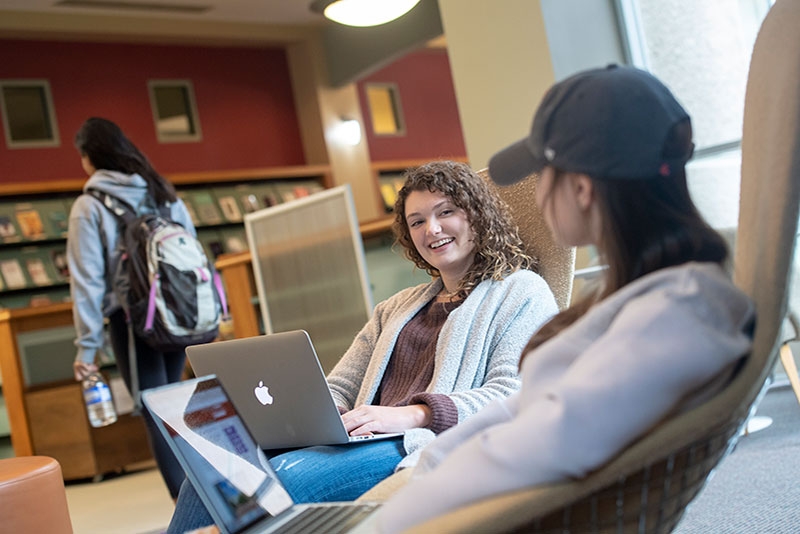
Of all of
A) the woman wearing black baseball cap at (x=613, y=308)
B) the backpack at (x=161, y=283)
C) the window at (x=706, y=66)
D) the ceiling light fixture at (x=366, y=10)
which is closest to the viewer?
the woman wearing black baseball cap at (x=613, y=308)

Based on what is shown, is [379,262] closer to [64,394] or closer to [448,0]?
[448,0]

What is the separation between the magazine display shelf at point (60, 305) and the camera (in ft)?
16.6

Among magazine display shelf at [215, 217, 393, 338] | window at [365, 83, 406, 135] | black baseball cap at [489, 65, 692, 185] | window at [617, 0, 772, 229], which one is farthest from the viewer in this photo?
window at [365, 83, 406, 135]

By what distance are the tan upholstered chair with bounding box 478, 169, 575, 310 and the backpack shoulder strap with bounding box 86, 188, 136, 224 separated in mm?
1486

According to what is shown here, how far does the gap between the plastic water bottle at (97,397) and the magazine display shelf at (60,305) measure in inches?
65.2

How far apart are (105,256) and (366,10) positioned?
87.6 inches

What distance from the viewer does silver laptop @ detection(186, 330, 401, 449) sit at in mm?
1627

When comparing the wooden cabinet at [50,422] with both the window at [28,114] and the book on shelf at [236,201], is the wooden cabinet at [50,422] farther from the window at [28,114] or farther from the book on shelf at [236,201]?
the book on shelf at [236,201]

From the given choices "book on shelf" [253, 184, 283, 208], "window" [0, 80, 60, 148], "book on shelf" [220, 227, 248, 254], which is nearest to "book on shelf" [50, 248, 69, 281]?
"window" [0, 80, 60, 148]

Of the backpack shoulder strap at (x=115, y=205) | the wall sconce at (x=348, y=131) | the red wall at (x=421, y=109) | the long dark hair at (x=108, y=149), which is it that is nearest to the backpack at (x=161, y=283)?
the backpack shoulder strap at (x=115, y=205)

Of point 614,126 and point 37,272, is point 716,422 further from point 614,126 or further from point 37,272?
point 37,272

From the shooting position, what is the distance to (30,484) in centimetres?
221

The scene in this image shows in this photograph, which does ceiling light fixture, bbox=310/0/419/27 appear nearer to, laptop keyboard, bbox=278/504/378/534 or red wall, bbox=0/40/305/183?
laptop keyboard, bbox=278/504/378/534

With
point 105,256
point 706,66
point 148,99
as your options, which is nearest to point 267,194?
point 148,99
